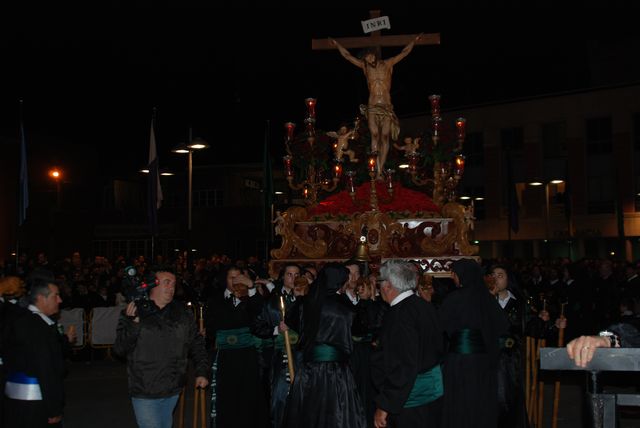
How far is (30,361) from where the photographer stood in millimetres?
6758

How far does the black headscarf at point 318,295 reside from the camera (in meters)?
7.71

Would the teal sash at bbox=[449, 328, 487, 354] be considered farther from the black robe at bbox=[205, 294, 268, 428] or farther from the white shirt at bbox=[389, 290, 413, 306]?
the black robe at bbox=[205, 294, 268, 428]

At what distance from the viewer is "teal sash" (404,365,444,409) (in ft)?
22.4

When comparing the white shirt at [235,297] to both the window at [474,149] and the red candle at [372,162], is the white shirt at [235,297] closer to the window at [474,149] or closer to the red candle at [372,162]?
the red candle at [372,162]

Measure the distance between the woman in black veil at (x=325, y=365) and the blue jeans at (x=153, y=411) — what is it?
1219 mm

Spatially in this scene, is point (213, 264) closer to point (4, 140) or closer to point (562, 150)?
point (4, 140)

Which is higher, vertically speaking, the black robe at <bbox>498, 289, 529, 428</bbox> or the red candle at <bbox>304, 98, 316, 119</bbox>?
the red candle at <bbox>304, 98, 316, 119</bbox>

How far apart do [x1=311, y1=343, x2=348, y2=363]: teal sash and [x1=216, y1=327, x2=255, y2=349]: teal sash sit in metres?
1.82

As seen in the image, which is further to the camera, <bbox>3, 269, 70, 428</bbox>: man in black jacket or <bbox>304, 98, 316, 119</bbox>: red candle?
<bbox>304, 98, 316, 119</bbox>: red candle

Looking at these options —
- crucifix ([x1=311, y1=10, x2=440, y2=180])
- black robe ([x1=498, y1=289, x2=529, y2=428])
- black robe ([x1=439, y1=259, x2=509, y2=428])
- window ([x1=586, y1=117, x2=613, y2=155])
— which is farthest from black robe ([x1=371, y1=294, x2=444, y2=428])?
window ([x1=586, y1=117, x2=613, y2=155])

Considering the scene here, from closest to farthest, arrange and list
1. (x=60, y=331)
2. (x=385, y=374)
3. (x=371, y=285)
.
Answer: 1. (x=385, y=374)
2. (x=60, y=331)
3. (x=371, y=285)

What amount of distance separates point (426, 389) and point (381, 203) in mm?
10620

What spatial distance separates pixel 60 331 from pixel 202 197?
142 feet

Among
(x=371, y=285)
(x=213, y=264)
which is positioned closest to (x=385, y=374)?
(x=371, y=285)
